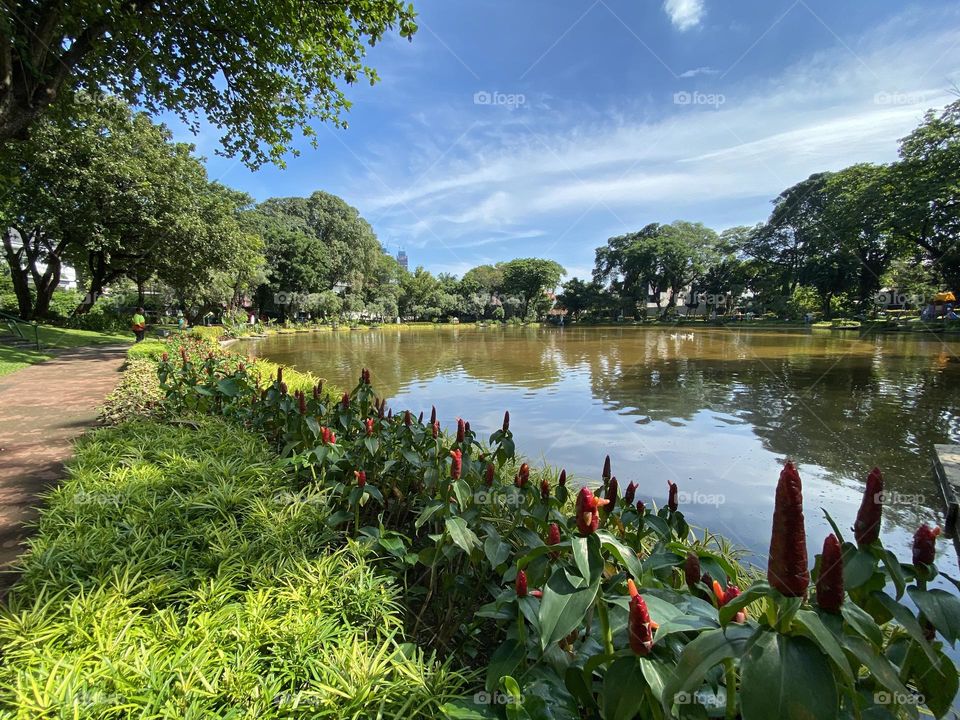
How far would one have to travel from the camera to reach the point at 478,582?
7.47 ft

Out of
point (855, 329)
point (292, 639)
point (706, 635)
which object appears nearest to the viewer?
point (706, 635)

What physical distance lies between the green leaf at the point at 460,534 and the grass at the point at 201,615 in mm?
467

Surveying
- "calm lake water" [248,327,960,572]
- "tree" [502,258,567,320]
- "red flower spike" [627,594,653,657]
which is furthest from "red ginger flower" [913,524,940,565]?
"tree" [502,258,567,320]

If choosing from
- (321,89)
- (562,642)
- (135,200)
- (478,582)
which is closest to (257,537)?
(478,582)

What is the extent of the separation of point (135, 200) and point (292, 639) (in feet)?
60.0

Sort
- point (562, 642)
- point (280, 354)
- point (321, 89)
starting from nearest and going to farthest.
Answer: point (562, 642)
point (321, 89)
point (280, 354)

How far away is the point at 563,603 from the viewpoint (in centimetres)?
112

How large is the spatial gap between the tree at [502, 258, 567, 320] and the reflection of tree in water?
175 ft

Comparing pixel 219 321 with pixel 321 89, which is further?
pixel 219 321

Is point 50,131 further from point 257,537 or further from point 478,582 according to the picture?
point 478,582

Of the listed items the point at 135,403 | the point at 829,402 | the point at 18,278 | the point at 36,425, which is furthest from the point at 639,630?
the point at 18,278

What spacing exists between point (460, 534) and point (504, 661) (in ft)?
1.46

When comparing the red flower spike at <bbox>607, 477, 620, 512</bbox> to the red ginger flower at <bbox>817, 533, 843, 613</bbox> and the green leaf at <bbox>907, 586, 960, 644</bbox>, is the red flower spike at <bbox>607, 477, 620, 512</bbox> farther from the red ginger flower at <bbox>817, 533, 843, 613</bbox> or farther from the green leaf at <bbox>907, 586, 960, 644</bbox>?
the red ginger flower at <bbox>817, 533, 843, 613</bbox>

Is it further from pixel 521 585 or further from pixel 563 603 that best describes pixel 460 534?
pixel 563 603
